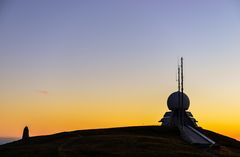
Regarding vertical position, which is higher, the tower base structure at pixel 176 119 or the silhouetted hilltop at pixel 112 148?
the tower base structure at pixel 176 119

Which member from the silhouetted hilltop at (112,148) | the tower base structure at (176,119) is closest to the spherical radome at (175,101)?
the tower base structure at (176,119)

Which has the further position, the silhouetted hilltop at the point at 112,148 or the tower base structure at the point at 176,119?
the tower base structure at the point at 176,119

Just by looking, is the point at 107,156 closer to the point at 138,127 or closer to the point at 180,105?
the point at 138,127

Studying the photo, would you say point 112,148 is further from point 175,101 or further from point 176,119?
point 175,101

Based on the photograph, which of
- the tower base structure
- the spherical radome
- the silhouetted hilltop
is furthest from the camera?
the spherical radome

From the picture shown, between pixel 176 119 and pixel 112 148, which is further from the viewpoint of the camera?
pixel 176 119

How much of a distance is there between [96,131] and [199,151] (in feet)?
60.7

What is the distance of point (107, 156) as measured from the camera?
1645 inches

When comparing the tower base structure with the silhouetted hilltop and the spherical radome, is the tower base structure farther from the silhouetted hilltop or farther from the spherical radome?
the silhouetted hilltop

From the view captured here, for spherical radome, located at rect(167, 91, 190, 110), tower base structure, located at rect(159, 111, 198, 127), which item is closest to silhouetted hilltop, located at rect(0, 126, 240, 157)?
tower base structure, located at rect(159, 111, 198, 127)

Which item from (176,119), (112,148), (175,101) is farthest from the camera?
(175,101)

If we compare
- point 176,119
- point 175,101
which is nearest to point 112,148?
point 176,119

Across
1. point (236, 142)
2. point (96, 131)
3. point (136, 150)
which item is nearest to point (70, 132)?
point (96, 131)

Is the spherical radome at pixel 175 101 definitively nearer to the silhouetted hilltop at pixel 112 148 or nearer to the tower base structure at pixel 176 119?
the tower base structure at pixel 176 119
